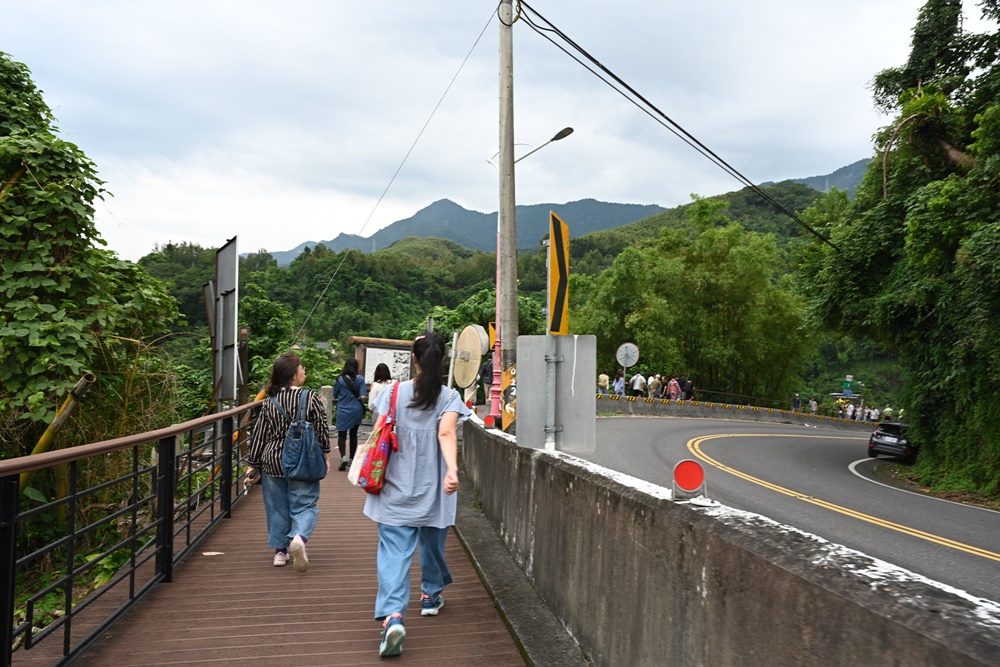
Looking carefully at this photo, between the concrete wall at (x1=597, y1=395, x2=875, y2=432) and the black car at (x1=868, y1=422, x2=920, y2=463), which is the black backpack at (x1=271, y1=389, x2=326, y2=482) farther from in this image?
the concrete wall at (x1=597, y1=395, x2=875, y2=432)

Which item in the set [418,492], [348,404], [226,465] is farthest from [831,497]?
[418,492]

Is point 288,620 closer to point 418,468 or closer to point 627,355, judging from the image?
point 418,468

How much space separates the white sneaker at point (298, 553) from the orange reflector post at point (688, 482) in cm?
341

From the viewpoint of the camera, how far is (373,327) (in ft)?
235

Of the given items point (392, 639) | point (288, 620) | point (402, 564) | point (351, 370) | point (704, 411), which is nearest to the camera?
point (392, 639)

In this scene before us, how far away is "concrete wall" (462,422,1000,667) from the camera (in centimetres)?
182

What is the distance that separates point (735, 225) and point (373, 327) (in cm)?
3639

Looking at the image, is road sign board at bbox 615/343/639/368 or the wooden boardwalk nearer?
the wooden boardwalk

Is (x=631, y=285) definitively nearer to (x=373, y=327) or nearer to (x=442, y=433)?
(x=373, y=327)

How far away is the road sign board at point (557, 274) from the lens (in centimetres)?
521

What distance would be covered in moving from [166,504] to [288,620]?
128 cm

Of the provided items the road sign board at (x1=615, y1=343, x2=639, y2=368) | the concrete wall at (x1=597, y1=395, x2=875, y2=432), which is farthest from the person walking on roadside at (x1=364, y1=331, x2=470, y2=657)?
the concrete wall at (x1=597, y1=395, x2=875, y2=432)

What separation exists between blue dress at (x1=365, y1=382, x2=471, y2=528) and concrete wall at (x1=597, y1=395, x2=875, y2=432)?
2881 centimetres

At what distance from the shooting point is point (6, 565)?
3105mm
